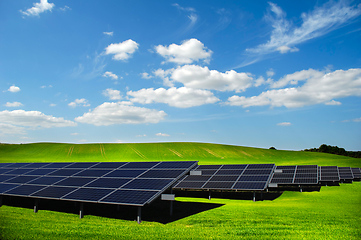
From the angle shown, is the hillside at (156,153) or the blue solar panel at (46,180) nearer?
the blue solar panel at (46,180)

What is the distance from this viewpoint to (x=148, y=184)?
54.6ft

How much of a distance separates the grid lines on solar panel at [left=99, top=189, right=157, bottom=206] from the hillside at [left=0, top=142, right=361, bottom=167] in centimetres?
7436

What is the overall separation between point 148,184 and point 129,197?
202cm

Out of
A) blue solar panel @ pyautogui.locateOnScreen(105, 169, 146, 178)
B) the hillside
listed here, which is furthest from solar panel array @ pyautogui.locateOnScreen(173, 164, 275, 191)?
the hillside

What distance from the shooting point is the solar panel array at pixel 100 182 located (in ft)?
50.7

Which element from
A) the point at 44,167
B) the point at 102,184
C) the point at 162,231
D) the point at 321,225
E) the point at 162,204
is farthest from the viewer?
the point at 44,167

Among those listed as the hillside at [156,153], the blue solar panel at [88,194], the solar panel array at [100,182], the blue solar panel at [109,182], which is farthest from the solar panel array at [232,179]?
the hillside at [156,153]

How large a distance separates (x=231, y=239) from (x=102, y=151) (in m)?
96.6

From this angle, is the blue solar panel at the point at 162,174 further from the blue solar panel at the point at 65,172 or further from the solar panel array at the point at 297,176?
the solar panel array at the point at 297,176

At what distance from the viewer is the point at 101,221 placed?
49.7 ft

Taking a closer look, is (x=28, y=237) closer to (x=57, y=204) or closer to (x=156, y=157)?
(x=57, y=204)

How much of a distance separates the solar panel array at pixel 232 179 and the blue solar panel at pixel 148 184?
10.2 meters

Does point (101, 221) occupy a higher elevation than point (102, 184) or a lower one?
lower

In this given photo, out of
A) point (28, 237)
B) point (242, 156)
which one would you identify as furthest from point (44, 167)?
point (242, 156)
